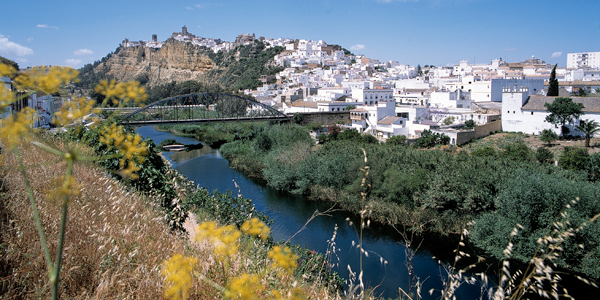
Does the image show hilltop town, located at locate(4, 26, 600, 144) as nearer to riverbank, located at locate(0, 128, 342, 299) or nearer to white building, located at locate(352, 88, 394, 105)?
white building, located at locate(352, 88, 394, 105)

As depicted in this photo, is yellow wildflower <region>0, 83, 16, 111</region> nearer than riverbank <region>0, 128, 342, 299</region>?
Yes

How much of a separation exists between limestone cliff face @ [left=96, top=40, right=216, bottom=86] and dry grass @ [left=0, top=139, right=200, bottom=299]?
5407 centimetres

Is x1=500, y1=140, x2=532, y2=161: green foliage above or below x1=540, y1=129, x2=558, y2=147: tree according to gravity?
below

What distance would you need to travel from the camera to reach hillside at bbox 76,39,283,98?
50688mm

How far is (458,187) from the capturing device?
9.52 meters

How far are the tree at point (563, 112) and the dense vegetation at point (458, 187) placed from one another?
1999 millimetres

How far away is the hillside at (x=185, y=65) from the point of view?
1996 inches

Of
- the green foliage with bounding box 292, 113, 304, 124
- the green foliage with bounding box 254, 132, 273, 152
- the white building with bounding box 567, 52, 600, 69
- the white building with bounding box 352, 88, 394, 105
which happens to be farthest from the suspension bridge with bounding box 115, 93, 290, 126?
the white building with bounding box 567, 52, 600, 69

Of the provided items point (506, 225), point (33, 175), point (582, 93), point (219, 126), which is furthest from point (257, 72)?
point (33, 175)

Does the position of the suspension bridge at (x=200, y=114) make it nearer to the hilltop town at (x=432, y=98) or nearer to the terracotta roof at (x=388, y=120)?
the hilltop town at (x=432, y=98)

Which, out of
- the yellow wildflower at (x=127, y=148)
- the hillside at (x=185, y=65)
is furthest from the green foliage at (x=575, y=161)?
the hillside at (x=185, y=65)

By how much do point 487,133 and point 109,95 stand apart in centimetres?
1977

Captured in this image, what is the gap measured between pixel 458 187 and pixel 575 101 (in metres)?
12.3

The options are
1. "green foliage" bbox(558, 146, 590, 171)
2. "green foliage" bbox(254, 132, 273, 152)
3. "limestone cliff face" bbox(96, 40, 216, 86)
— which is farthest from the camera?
"limestone cliff face" bbox(96, 40, 216, 86)
